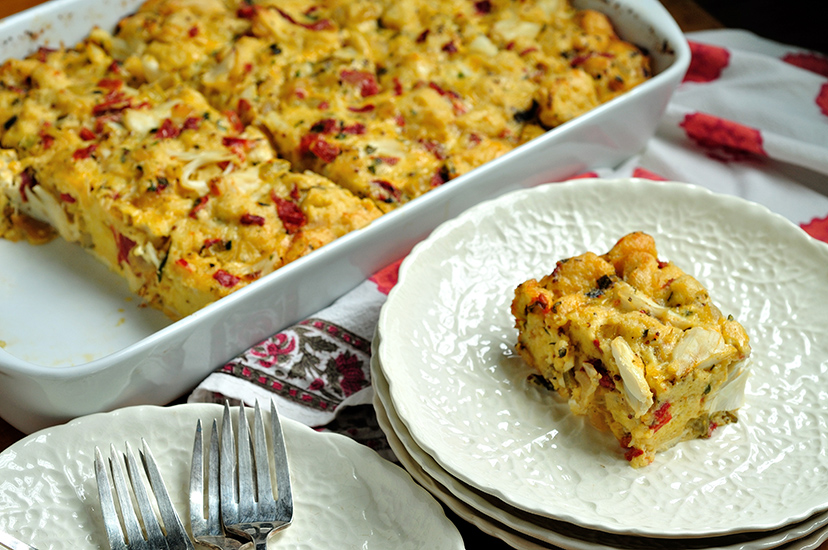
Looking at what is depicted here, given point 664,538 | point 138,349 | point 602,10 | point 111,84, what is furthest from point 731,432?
point 111,84

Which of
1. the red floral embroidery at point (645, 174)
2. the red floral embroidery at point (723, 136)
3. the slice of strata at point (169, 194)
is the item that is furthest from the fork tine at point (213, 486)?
the red floral embroidery at point (723, 136)

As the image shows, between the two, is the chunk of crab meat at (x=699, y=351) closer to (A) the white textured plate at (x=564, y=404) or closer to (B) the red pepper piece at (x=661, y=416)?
(B) the red pepper piece at (x=661, y=416)

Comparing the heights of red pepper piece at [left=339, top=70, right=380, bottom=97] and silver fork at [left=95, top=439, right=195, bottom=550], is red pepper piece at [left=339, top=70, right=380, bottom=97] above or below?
above

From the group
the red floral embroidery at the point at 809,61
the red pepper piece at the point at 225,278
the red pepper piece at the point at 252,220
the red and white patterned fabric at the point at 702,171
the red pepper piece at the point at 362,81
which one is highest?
the red pepper piece at the point at 362,81

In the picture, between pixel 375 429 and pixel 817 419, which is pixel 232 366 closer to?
pixel 375 429

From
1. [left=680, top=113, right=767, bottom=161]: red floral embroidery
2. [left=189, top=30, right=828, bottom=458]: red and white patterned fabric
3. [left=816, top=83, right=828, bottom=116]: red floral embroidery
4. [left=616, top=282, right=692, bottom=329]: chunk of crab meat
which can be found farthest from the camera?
[left=816, top=83, right=828, bottom=116]: red floral embroidery

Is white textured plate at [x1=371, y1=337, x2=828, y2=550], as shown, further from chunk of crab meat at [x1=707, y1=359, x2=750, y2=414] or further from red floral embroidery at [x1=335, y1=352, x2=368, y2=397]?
red floral embroidery at [x1=335, y1=352, x2=368, y2=397]

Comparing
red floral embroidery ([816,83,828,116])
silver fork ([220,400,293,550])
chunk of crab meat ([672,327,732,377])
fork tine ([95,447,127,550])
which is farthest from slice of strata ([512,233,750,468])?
red floral embroidery ([816,83,828,116])
